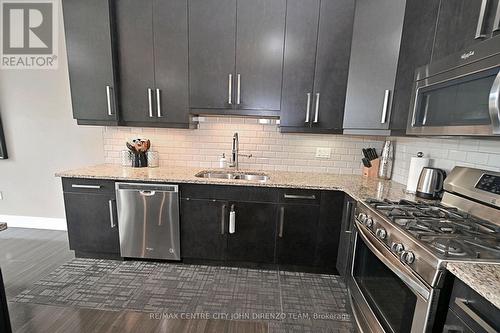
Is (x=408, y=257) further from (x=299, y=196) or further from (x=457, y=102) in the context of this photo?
(x=299, y=196)

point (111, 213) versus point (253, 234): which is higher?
point (111, 213)

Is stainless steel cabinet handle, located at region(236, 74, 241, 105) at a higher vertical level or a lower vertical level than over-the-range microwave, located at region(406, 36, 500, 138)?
higher

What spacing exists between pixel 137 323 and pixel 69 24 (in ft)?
8.68

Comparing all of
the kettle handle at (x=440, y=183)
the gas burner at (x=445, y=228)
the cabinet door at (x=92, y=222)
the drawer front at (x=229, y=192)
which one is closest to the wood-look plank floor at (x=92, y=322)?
the cabinet door at (x=92, y=222)

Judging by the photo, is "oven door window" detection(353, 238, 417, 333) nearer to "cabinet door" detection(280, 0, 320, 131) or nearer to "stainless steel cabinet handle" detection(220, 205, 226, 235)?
"stainless steel cabinet handle" detection(220, 205, 226, 235)

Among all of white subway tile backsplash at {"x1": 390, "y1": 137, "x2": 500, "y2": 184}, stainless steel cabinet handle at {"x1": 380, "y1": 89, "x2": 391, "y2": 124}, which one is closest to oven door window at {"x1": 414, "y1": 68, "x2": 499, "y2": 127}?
white subway tile backsplash at {"x1": 390, "y1": 137, "x2": 500, "y2": 184}

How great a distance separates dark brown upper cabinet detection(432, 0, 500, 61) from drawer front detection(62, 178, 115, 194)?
8.82 feet

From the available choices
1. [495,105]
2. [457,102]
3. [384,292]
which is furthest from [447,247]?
[457,102]

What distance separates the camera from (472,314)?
28.7 inches

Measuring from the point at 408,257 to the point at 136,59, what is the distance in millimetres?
2579

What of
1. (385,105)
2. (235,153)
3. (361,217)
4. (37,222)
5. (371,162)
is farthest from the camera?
(37,222)

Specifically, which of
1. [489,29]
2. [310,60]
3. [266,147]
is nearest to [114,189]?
[266,147]

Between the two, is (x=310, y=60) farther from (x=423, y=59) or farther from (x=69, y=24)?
(x=69, y=24)

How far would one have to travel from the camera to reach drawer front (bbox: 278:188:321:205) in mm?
2064
